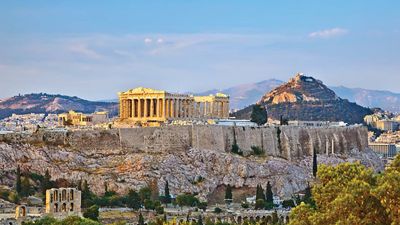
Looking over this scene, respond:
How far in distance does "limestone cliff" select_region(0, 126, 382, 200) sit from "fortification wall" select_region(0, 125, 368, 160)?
69 millimetres

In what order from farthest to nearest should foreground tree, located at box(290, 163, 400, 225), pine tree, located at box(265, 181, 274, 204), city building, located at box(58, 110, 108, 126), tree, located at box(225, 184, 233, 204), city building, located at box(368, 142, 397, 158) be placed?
1. city building, located at box(368, 142, 397, 158)
2. city building, located at box(58, 110, 108, 126)
3. tree, located at box(225, 184, 233, 204)
4. pine tree, located at box(265, 181, 274, 204)
5. foreground tree, located at box(290, 163, 400, 225)

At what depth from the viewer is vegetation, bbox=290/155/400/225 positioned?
26297 mm

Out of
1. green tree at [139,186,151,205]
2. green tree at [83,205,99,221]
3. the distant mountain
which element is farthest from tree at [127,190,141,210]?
the distant mountain

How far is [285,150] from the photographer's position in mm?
81812

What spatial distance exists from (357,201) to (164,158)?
43628 millimetres

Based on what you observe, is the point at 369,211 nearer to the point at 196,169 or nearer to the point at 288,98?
the point at 196,169

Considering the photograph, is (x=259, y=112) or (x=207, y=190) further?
(x=259, y=112)

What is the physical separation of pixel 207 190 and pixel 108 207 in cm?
1113

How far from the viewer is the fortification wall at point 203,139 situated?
225 ft

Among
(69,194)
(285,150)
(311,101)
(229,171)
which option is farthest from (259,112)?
(311,101)

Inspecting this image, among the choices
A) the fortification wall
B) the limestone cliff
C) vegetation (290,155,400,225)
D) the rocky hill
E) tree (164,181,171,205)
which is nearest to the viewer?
vegetation (290,155,400,225)

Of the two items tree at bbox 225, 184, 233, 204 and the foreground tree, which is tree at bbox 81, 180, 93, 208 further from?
the foreground tree

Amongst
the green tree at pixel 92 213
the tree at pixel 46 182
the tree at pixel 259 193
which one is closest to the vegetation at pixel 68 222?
the green tree at pixel 92 213

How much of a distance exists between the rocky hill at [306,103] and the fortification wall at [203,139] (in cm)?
5714
